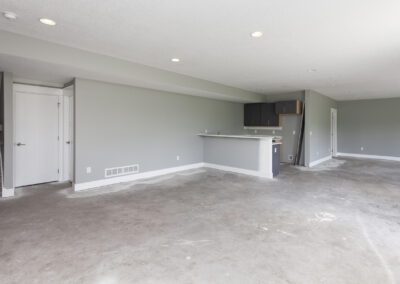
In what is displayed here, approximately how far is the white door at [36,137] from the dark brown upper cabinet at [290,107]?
6.34 metres

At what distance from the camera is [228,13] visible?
2586 mm

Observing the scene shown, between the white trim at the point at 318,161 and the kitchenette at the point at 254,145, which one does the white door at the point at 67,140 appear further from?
the white trim at the point at 318,161

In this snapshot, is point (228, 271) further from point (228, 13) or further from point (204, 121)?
point (204, 121)

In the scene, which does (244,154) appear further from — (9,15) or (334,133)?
(334,133)

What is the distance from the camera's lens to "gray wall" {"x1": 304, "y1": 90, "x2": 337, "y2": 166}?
7.34 metres

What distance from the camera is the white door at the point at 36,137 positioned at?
4688 mm

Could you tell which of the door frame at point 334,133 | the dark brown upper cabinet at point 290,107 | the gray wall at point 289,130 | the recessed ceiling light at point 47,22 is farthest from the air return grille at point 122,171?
the door frame at point 334,133

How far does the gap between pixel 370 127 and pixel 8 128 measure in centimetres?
1144

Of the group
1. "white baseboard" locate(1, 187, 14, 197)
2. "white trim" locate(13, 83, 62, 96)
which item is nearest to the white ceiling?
"white trim" locate(13, 83, 62, 96)

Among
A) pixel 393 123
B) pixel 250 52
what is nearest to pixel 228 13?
pixel 250 52

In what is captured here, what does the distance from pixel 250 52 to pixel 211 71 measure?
1.37 meters

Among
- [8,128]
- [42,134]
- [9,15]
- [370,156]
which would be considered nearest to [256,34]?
[9,15]

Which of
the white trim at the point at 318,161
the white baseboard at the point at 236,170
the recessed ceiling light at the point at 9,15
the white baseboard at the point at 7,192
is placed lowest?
the white baseboard at the point at 7,192

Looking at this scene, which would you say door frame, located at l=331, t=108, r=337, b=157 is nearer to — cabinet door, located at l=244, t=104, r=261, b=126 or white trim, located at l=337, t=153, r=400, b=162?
white trim, located at l=337, t=153, r=400, b=162
